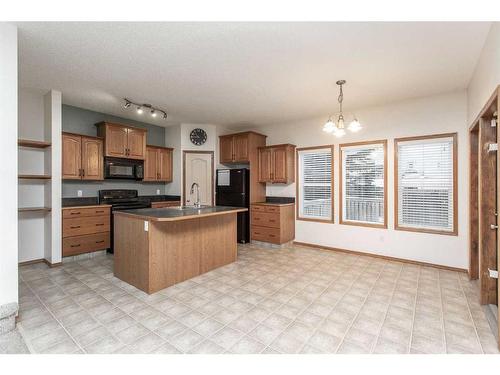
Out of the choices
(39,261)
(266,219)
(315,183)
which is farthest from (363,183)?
(39,261)

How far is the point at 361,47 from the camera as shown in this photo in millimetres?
2553

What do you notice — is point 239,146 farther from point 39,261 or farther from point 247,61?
point 39,261

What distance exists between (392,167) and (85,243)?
216 inches

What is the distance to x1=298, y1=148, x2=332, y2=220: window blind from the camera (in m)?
5.08

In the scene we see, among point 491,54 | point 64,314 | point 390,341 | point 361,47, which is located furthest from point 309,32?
point 64,314

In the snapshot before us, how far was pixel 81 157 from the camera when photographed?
437 cm

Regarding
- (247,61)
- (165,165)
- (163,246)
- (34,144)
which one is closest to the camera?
(247,61)

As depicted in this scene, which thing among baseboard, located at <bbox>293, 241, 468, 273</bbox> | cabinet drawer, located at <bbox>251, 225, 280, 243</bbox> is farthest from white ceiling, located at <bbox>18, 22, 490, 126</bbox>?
baseboard, located at <bbox>293, 241, 468, 273</bbox>

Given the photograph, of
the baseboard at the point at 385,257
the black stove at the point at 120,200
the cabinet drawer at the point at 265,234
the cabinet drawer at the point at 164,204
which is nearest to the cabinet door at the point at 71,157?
the black stove at the point at 120,200

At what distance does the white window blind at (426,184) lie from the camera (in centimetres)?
386

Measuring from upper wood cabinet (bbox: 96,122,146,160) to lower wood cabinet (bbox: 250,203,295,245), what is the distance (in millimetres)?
2680

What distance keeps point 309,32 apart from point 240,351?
281cm

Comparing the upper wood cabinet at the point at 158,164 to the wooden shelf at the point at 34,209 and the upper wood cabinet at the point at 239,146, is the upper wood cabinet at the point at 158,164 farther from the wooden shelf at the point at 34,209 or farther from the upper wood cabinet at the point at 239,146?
the wooden shelf at the point at 34,209
